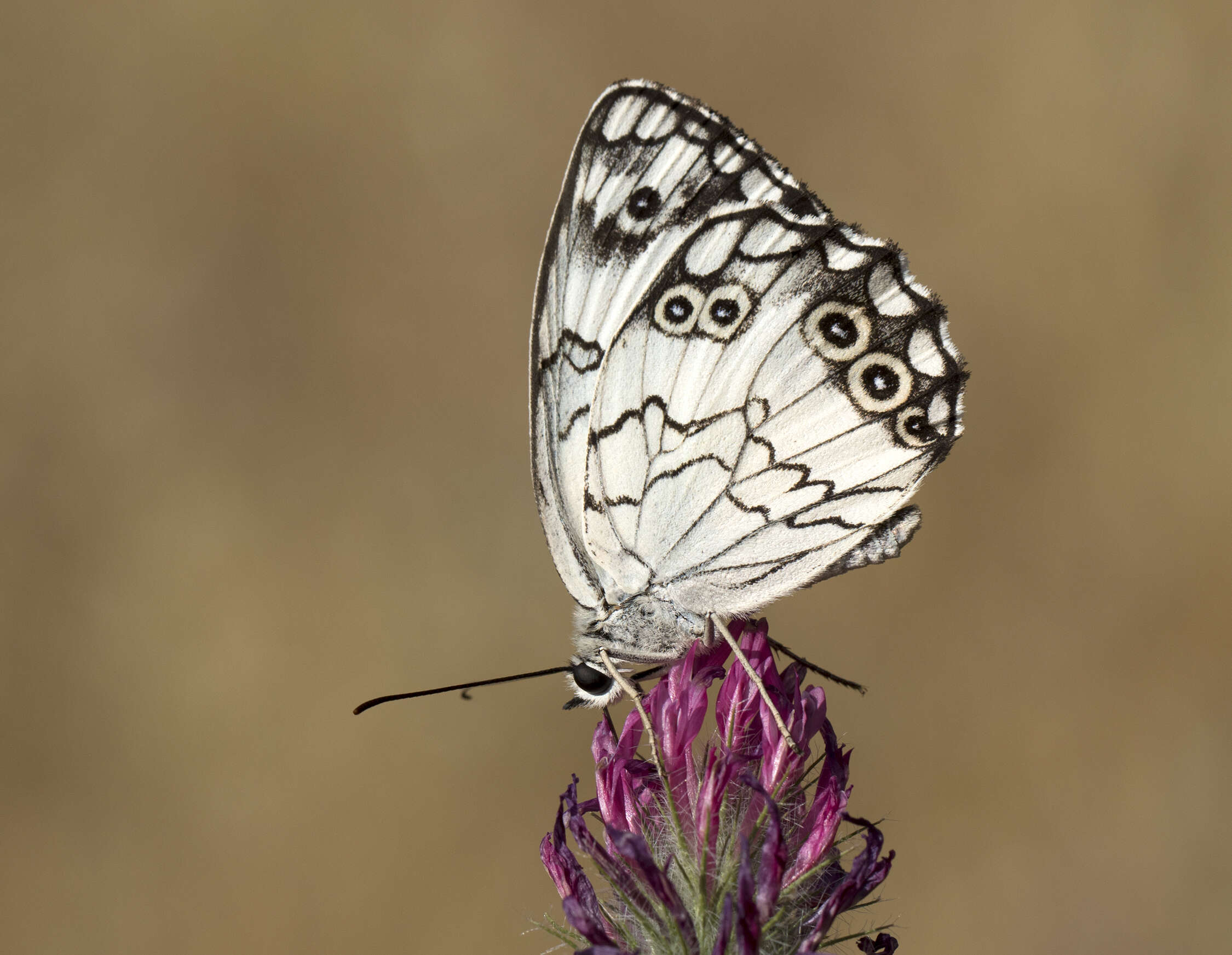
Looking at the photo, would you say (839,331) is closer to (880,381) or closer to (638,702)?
(880,381)

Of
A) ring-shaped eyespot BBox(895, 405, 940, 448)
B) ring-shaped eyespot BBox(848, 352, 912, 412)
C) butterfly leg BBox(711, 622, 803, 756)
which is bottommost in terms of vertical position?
butterfly leg BBox(711, 622, 803, 756)

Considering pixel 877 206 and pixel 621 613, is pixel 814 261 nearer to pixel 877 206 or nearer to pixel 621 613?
pixel 621 613

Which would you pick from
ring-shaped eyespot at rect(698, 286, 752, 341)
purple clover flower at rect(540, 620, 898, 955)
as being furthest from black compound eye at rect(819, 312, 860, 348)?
purple clover flower at rect(540, 620, 898, 955)

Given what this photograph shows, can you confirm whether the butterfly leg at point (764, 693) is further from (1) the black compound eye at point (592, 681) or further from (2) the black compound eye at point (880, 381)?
(2) the black compound eye at point (880, 381)

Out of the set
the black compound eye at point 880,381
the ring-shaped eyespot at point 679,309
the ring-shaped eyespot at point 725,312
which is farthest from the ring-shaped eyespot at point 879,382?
the ring-shaped eyespot at point 679,309

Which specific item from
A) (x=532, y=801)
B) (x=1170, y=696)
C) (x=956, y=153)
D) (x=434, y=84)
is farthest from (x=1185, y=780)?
(x=434, y=84)

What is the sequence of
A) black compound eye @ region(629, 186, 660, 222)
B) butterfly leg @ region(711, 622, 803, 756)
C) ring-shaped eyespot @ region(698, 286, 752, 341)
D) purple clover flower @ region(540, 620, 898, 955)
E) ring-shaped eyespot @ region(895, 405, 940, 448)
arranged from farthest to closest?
1. black compound eye @ region(629, 186, 660, 222)
2. ring-shaped eyespot @ region(698, 286, 752, 341)
3. ring-shaped eyespot @ region(895, 405, 940, 448)
4. butterfly leg @ region(711, 622, 803, 756)
5. purple clover flower @ region(540, 620, 898, 955)

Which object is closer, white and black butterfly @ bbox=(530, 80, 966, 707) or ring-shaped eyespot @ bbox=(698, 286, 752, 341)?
white and black butterfly @ bbox=(530, 80, 966, 707)

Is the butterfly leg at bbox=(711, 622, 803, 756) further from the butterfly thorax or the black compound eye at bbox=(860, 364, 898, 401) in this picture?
the black compound eye at bbox=(860, 364, 898, 401)
